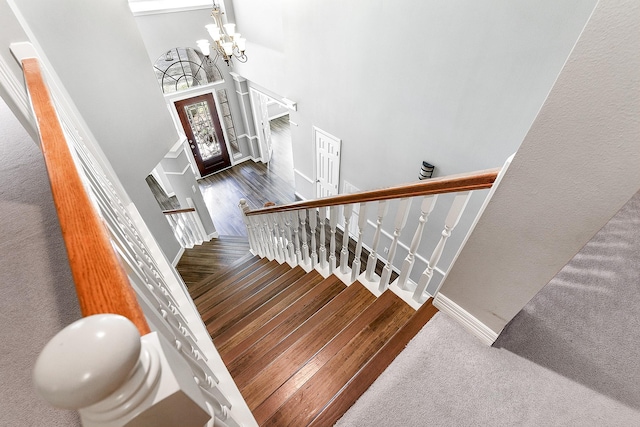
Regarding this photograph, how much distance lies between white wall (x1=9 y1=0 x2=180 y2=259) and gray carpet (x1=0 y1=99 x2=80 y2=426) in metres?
1.01

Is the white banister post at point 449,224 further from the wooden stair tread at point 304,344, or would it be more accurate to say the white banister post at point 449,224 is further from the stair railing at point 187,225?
the stair railing at point 187,225

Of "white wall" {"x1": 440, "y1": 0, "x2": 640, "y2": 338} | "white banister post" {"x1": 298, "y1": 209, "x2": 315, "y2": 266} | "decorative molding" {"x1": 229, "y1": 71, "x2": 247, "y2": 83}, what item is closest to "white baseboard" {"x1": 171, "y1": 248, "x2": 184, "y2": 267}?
"white banister post" {"x1": 298, "y1": 209, "x2": 315, "y2": 266}

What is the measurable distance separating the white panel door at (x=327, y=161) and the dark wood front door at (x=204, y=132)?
3146 millimetres

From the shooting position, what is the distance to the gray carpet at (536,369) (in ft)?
3.76

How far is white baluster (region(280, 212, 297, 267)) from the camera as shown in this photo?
9.19 feet

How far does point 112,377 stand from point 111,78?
3527 mm

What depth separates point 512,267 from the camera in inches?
43.6

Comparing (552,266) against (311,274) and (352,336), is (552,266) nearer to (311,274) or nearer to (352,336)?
(352,336)

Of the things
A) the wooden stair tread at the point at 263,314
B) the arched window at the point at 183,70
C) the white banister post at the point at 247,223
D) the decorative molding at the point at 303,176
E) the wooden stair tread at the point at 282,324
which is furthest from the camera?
the decorative molding at the point at 303,176

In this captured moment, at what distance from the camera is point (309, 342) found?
5.55ft

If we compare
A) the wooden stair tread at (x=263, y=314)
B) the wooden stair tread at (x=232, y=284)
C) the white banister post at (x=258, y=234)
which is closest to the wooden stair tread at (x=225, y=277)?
the wooden stair tread at (x=232, y=284)

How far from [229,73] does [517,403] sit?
23.7ft

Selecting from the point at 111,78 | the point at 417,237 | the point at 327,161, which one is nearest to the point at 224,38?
the point at 111,78

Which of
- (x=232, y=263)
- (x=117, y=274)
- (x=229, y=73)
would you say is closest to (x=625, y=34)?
(x=117, y=274)
